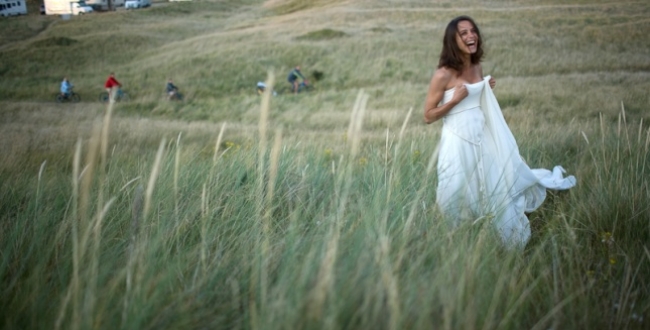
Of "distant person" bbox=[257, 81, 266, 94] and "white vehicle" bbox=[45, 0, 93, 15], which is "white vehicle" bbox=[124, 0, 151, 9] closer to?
"white vehicle" bbox=[45, 0, 93, 15]

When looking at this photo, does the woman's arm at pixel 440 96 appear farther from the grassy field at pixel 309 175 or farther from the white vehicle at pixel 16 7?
the white vehicle at pixel 16 7

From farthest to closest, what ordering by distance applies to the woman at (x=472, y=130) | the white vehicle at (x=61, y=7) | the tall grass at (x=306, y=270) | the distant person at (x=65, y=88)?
the white vehicle at (x=61, y=7)
the distant person at (x=65, y=88)
the woman at (x=472, y=130)
the tall grass at (x=306, y=270)

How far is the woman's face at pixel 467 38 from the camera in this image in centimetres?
376

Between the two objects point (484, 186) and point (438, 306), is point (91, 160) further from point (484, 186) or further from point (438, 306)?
point (484, 186)

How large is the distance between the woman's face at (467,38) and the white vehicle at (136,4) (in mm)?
44329

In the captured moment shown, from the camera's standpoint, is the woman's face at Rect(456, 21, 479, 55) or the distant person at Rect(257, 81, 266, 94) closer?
the woman's face at Rect(456, 21, 479, 55)

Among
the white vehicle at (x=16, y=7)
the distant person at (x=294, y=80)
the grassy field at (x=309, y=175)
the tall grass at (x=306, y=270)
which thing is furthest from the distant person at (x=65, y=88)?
the tall grass at (x=306, y=270)

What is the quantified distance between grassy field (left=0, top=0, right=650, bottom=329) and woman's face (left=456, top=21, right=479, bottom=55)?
0.88m

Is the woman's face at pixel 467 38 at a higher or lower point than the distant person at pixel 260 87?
higher

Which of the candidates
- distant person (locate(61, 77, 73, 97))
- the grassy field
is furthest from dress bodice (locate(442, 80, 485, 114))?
distant person (locate(61, 77, 73, 97))

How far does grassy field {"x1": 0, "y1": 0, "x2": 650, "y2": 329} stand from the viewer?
1.77 meters

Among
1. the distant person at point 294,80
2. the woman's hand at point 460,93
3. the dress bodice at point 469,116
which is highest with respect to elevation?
the woman's hand at point 460,93

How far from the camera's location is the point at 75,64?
1027 inches

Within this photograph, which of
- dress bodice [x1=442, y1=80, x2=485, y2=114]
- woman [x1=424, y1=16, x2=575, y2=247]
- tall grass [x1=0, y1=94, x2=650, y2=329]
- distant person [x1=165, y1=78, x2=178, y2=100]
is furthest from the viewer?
distant person [x1=165, y1=78, x2=178, y2=100]
